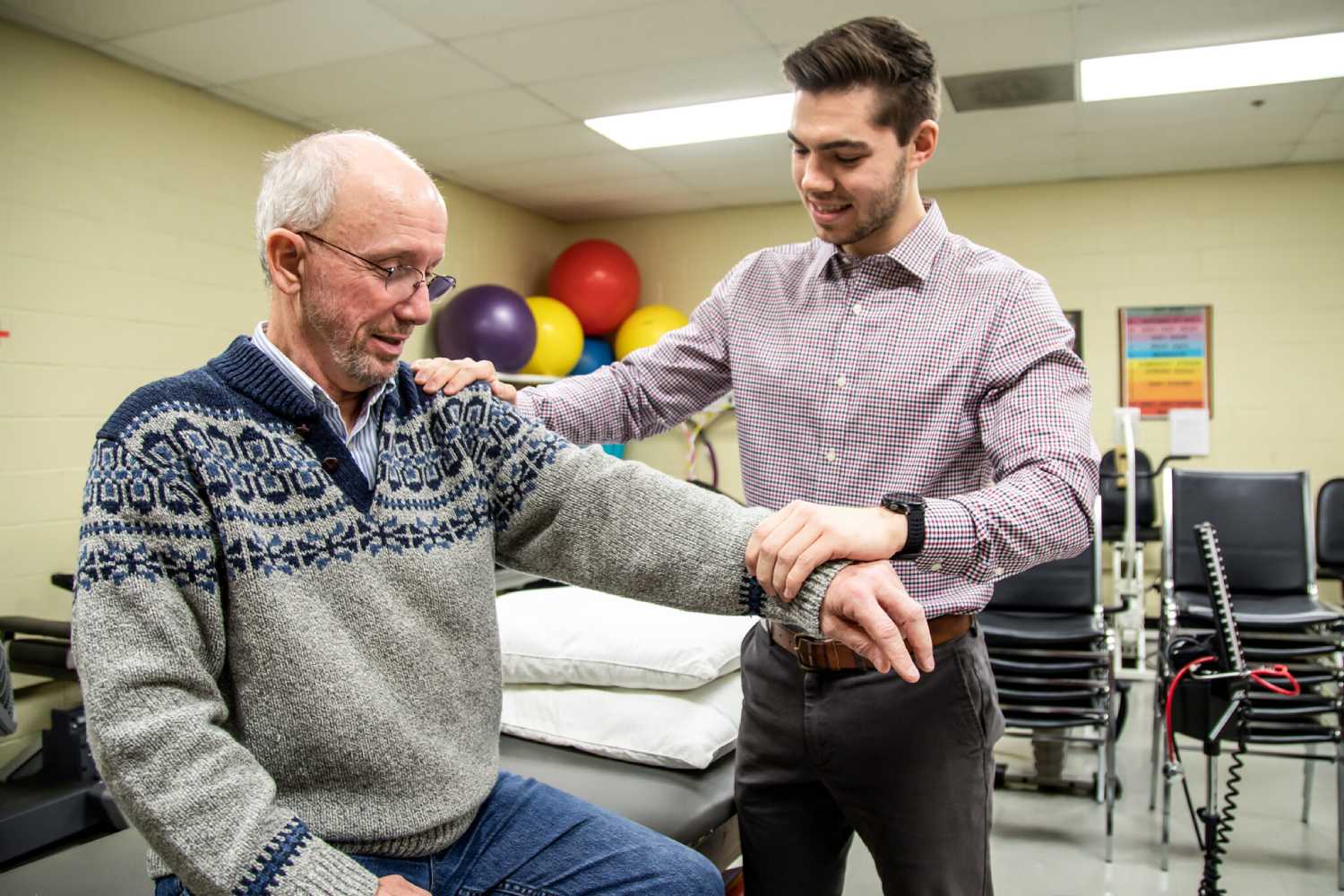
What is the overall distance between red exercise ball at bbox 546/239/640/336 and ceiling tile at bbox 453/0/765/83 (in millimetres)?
2327

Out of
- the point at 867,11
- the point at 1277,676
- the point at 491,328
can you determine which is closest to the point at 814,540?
the point at 1277,676

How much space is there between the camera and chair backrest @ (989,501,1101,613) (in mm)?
3387

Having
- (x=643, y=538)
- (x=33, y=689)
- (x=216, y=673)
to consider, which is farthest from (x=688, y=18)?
(x=33, y=689)

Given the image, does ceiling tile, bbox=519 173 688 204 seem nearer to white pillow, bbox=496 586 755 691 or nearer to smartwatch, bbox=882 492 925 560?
A: white pillow, bbox=496 586 755 691

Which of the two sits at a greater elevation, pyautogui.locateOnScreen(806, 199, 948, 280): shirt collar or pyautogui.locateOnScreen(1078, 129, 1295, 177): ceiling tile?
pyautogui.locateOnScreen(1078, 129, 1295, 177): ceiling tile

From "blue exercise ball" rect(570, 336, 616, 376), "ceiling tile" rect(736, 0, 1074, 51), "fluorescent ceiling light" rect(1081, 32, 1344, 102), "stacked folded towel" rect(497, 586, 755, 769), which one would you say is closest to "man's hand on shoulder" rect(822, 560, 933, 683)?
"stacked folded towel" rect(497, 586, 755, 769)

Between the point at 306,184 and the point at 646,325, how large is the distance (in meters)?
5.30

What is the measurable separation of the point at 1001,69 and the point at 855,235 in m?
3.11

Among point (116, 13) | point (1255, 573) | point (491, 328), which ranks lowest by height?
point (1255, 573)

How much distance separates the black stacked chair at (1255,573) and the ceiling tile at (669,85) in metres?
2.30

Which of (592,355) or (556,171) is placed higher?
(556,171)

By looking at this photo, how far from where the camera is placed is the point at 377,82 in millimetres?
4152

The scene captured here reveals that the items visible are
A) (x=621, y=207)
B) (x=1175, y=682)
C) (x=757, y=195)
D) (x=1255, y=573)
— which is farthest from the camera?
(x=621, y=207)

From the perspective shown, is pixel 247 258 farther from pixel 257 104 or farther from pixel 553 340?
pixel 553 340
